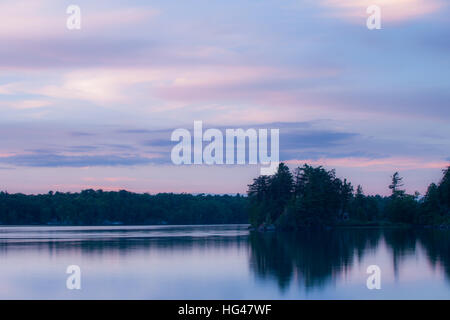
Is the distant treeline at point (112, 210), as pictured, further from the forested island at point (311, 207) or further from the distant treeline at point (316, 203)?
the distant treeline at point (316, 203)

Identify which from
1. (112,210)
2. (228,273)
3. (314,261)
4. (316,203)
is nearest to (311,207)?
(316,203)

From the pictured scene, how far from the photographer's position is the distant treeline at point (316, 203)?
9675 cm

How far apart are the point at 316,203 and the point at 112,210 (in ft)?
269

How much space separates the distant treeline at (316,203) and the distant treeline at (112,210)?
2573 inches

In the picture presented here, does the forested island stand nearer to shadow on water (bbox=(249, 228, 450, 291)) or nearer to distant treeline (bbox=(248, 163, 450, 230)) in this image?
distant treeline (bbox=(248, 163, 450, 230))

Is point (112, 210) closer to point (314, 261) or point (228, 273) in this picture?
point (314, 261)

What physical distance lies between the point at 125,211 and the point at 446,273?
143 meters

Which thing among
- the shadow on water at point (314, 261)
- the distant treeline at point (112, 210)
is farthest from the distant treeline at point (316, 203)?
the distant treeline at point (112, 210)

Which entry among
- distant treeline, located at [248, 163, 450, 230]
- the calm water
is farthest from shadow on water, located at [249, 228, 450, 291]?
distant treeline, located at [248, 163, 450, 230]

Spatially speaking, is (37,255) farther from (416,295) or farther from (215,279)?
(416,295)

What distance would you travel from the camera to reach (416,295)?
24.8m

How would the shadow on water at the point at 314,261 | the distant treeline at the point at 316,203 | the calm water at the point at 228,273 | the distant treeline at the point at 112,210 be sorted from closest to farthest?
the calm water at the point at 228,273
the shadow on water at the point at 314,261
the distant treeline at the point at 316,203
the distant treeline at the point at 112,210

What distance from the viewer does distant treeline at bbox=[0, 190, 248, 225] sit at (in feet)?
542
